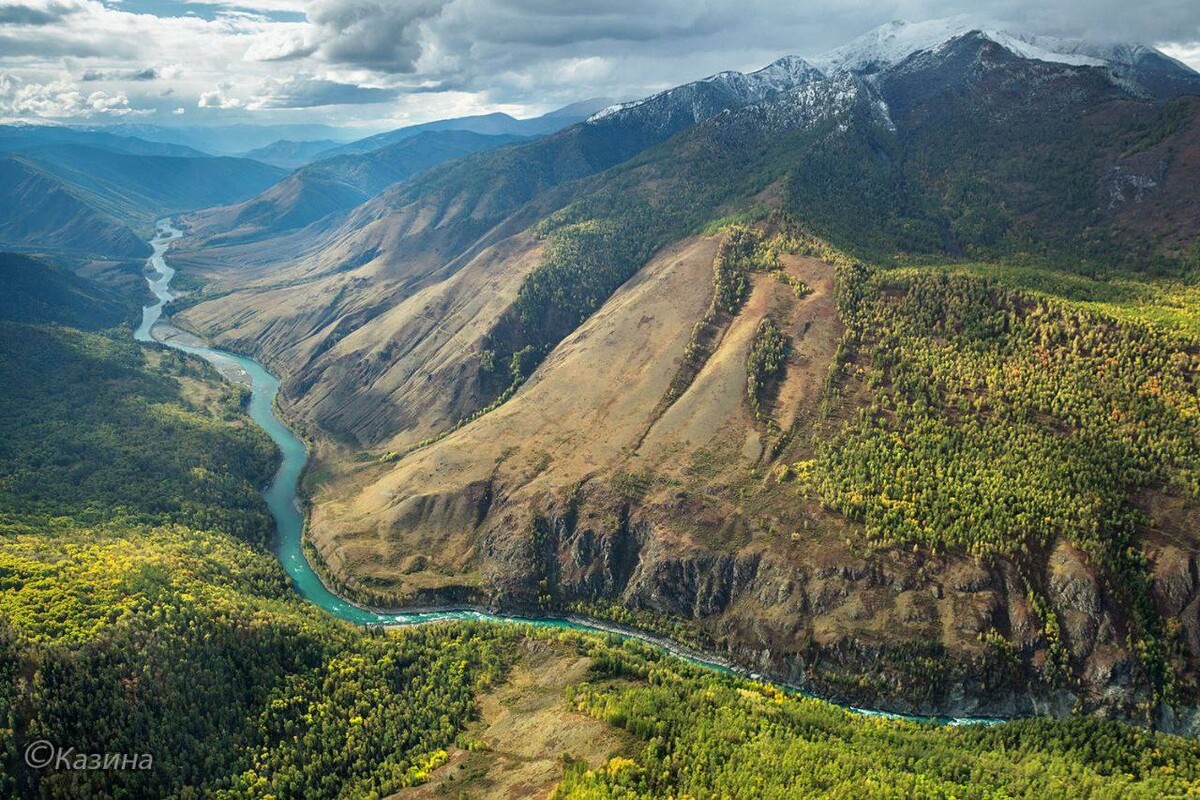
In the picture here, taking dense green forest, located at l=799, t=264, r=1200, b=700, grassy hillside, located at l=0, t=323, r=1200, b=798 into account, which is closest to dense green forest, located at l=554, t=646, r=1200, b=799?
grassy hillside, located at l=0, t=323, r=1200, b=798

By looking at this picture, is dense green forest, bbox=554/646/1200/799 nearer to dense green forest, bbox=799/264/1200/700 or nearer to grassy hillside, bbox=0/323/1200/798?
grassy hillside, bbox=0/323/1200/798

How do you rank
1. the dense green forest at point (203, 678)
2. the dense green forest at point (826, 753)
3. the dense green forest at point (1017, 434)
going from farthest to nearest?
1. the dense green forest at point (1017, 434)
2. the dense green forest at point (203, 678)
3. the dense green forest at point (826, 753)

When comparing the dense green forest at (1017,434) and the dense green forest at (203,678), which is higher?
the dense green forest at (1017,434)

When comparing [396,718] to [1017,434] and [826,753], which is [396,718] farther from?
[1017,434]

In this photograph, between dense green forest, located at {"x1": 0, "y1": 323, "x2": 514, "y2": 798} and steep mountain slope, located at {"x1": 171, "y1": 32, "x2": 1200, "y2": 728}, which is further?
steep mountain slope, located at {"x1": 171, "y1": 32, "x2": 1200, "y2": 728}

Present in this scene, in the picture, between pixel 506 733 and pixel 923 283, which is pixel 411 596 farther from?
pixel 923 283

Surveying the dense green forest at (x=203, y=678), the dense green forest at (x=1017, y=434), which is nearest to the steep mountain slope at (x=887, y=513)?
the dense green forest at (x=1017, y=434)

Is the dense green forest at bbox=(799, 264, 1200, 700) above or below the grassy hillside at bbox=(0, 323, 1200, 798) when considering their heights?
above

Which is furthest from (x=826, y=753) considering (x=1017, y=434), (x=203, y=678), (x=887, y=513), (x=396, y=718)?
(x=203, y=678)

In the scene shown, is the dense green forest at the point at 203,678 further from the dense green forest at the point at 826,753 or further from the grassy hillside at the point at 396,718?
the dense green forest at the point at 826,753

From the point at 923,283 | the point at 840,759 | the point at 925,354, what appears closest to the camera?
the point at 840,759

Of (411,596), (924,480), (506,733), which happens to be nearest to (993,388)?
(924,480)
